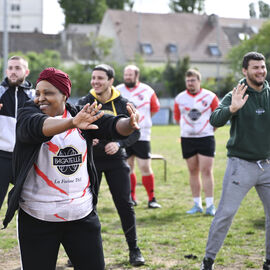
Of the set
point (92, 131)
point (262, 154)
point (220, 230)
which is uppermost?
point (92, 131)

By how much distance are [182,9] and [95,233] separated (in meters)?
70.5

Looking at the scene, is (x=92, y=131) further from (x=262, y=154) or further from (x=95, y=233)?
(x=262, y=154)

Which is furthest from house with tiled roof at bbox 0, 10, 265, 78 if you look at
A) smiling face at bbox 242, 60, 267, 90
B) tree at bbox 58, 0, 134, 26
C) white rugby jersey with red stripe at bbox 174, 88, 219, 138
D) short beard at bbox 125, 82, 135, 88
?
smiling face at bbox 242, 60, 267, 90

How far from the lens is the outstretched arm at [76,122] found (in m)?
3.20

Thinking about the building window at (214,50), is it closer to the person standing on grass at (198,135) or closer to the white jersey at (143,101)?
the white jersey at (143,101)

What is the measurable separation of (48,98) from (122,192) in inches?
99.5

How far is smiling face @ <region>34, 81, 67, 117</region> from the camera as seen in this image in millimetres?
3584

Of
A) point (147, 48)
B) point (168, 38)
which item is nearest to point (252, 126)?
point (147, 48)

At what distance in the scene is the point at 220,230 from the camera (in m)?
5.27

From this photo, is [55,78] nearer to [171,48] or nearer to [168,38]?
[171,48]

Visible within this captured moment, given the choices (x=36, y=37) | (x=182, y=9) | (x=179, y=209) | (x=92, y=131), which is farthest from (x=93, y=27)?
(x=92, y=131)

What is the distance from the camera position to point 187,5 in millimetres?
A: 71125

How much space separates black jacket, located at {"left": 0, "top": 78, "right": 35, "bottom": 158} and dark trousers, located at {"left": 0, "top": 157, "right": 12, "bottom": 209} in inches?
3.9

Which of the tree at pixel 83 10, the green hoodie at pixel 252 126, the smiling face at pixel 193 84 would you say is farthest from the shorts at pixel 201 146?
the tree at pixel 83 10
